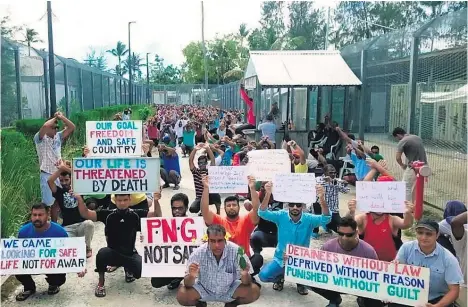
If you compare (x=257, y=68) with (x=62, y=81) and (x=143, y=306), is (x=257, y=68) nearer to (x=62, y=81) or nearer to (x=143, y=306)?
(x=62, y=81)

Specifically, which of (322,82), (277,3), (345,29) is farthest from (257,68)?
(277,3)

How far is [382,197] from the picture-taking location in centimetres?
574

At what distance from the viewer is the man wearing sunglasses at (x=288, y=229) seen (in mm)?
5852

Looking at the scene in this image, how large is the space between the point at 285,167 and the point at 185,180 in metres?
6.25

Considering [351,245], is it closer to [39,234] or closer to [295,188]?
[295,188]

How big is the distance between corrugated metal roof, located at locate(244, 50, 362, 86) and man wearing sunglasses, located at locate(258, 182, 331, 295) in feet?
25.6

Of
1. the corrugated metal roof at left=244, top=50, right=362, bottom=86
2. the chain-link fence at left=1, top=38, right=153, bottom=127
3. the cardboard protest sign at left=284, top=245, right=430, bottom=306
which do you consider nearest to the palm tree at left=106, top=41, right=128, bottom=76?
the chain-link fence at left=1, top=38, right=153, bottom=127

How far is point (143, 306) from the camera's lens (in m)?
5.51

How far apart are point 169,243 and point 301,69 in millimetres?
9686

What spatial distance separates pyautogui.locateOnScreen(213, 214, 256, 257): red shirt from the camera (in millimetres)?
5824

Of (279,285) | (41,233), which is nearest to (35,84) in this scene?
(41,233)

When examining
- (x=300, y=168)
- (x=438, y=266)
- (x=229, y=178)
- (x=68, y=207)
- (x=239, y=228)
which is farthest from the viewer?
(x=300, y=168)

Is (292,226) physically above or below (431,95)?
below

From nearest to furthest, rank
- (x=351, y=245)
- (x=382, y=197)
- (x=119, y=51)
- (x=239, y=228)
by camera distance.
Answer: (x=351, y=245) < (x=382, y=197) < (x=239, y=228) < (x=119, y=51)
